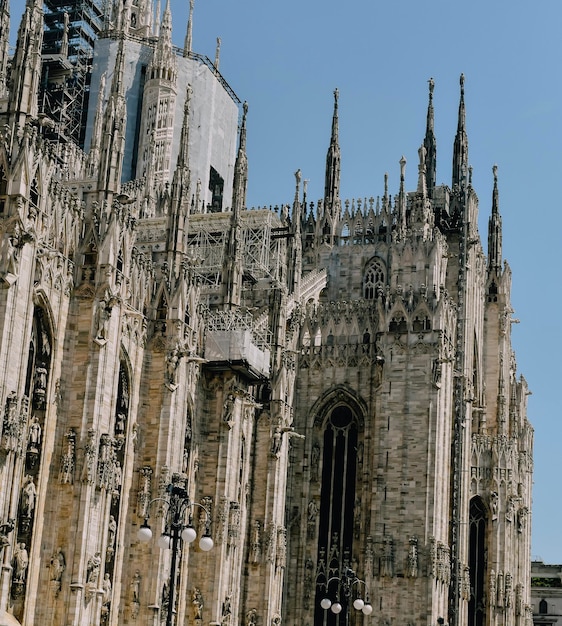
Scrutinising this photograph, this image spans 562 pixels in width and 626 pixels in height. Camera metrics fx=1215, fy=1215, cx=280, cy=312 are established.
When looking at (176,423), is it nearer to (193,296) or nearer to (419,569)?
(193,296)

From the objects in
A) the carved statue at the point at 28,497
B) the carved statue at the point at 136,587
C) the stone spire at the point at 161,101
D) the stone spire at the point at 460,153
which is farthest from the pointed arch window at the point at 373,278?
the carved statue at the point at 28,497

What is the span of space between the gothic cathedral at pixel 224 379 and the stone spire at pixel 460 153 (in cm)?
21

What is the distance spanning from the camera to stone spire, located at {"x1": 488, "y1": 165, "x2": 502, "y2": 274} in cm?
6881

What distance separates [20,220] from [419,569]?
26.7 meters

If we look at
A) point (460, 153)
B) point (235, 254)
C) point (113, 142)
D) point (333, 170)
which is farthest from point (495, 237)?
point (113, 142)

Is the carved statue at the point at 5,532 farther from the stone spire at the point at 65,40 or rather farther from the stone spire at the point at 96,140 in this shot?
the stone spire at the point at 65,40

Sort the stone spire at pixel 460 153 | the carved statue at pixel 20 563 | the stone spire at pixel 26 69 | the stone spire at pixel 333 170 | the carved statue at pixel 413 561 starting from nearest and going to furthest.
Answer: the carved statue at pixel 20 563
the stone spire at pixel 26 69
the carved statue at pixel 413 561
the stone spire at pixel 333 170
the stone spire at pixel 460 153

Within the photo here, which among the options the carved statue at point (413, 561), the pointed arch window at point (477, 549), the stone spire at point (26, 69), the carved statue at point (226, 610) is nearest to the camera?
the stone spire at point (26, 69)

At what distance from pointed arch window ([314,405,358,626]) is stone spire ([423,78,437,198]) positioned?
1904 cm

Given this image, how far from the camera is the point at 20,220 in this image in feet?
98.6

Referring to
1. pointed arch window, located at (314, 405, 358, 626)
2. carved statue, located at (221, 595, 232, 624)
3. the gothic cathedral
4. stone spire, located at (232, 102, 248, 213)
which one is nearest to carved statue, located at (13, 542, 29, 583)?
the gothic cathedral

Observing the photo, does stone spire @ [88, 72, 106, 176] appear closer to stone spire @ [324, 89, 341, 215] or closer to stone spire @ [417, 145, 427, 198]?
stone spire @ [324, 89, 341, 215]

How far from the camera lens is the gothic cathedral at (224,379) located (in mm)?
32188

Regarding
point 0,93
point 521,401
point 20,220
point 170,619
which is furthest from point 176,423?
point 521,401
